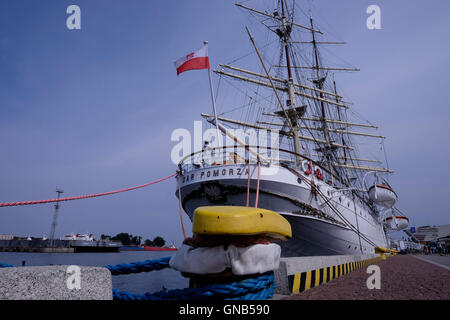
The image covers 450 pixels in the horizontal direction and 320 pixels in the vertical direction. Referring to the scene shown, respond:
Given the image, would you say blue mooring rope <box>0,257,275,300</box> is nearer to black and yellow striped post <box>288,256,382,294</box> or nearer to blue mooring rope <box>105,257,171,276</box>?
blue mooring rope <box>105,257,171,276</box>

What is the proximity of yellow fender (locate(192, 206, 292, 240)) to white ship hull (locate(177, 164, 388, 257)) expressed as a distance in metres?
10.2

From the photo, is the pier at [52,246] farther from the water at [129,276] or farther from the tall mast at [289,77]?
the tall mast at [289,77]

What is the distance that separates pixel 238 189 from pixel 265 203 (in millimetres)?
1536

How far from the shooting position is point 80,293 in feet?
5.00

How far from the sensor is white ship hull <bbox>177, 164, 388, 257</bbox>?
12711 millimetres

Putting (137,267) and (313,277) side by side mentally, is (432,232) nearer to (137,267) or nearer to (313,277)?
(313,277)

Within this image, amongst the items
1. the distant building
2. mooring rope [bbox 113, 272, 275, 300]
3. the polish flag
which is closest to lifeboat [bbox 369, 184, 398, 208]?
the polish flag

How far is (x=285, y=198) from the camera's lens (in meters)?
12.8

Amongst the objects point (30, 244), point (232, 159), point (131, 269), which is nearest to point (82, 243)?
point (30, 244)

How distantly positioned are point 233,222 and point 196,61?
36.6 feet

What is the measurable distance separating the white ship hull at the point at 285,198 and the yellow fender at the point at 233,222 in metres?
10.2

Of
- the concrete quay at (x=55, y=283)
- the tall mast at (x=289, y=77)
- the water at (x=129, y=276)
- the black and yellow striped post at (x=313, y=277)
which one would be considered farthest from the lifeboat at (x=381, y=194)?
the concrete quay at (x=55, y=283)
